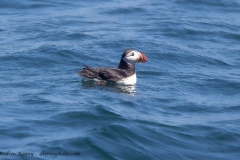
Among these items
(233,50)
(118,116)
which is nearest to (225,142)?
(118,116)

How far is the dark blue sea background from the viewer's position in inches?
428

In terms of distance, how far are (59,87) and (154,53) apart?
16.0 ft

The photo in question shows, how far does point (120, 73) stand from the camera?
581 inches

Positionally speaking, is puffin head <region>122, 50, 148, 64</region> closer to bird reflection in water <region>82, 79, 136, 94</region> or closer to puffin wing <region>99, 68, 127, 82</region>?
puffin wing <region>99, 68, 127, 82</region>

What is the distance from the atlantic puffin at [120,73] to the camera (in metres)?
14.4

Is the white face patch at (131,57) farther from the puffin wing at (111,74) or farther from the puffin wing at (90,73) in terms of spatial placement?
the puffin wing at (90,73)

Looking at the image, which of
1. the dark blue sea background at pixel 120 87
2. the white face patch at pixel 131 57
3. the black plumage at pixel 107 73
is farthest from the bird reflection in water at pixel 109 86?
the white face patch at pixel 131 57

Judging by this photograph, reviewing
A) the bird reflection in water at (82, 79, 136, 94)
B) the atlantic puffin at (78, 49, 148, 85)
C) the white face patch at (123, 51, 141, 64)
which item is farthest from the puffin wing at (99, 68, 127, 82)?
the white face patch at (123, 51, 141, 64)

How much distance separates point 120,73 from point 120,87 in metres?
0.31

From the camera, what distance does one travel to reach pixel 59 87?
46.1 feet

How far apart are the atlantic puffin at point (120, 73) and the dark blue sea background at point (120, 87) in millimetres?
191

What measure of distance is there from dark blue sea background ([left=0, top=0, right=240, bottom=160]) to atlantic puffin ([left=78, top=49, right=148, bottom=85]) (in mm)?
191

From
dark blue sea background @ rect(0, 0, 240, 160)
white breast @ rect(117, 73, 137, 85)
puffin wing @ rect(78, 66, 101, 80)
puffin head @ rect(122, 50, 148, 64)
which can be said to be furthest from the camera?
puffin head @ rect(122, 50, 148, 64)

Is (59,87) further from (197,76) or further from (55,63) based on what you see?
(197,76)
